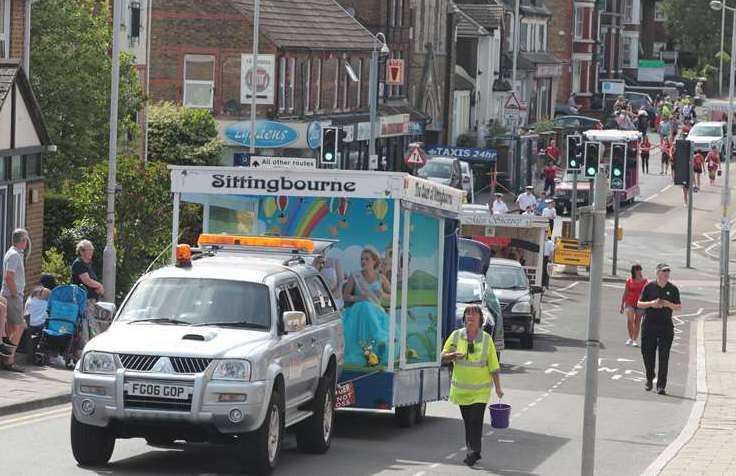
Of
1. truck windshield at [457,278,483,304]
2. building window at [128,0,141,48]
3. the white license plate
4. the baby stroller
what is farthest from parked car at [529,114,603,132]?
the white license plate

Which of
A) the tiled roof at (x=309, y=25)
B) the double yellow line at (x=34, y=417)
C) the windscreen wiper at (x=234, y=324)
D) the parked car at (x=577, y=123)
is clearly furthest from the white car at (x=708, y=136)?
the windscreen wiper at (x=234, y=324)

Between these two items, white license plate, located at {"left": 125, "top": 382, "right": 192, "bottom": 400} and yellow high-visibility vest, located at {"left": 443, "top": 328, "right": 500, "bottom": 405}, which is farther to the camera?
yellow high-visibility vest, located at {"left": 443, "top": 328, "right": 500, "bottom": 405}

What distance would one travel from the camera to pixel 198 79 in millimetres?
59156

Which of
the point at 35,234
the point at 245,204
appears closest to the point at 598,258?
the point at 245,204

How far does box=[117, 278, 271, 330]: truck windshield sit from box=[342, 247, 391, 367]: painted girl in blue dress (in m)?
3.26

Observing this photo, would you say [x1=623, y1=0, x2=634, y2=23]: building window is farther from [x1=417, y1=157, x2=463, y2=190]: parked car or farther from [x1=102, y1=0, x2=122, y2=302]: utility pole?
[x1=102, y1=0, x2=122, y2=302]: utility pole

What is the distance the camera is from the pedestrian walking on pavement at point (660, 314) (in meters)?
26.0

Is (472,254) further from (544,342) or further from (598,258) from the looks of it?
(598,258)

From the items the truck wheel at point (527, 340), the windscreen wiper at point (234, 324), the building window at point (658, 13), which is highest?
the building window at point (658, 13)

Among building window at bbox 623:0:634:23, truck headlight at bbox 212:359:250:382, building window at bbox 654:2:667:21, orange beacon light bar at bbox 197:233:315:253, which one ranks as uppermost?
building window at bbox 654:2:667:21

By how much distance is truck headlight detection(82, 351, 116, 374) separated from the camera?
15.9 m

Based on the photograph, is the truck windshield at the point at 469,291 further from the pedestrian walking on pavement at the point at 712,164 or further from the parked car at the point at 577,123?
the parked car at the point at 577,123

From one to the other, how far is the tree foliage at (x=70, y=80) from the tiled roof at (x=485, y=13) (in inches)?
1953

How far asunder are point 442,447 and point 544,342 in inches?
711
